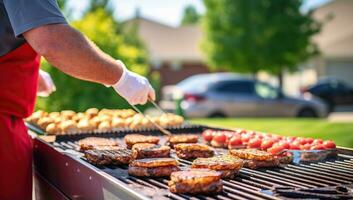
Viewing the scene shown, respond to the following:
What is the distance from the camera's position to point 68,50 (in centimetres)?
278

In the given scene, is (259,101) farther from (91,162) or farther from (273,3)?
(91,162)

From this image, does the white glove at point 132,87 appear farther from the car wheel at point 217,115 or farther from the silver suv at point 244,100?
the car wheel at point 217,115

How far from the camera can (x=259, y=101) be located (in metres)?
17.3

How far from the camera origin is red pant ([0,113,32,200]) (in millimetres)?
3379

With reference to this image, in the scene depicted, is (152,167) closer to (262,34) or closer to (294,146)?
(294,146)

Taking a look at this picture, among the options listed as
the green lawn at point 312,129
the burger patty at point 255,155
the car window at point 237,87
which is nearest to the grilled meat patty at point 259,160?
the burger patty at point 255,155

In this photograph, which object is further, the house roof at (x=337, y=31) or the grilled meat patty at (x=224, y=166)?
the house roof at (x=337, y=31)

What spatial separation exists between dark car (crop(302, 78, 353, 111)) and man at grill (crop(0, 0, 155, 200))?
2431 centimetres

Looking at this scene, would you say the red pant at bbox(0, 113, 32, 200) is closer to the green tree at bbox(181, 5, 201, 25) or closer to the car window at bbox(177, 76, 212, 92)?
the car window at bbox(177, 76, 212, 92)

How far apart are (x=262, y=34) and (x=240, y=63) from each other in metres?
1.95

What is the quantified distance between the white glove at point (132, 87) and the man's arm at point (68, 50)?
8.3 inches

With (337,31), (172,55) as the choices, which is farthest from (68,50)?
(337,31)

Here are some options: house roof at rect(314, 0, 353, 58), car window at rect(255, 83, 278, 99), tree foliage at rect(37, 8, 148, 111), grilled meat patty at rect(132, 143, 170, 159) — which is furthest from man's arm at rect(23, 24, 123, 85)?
house roof at rect(314, 0, 353, 58)

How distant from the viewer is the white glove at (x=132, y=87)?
3122 millimetres
